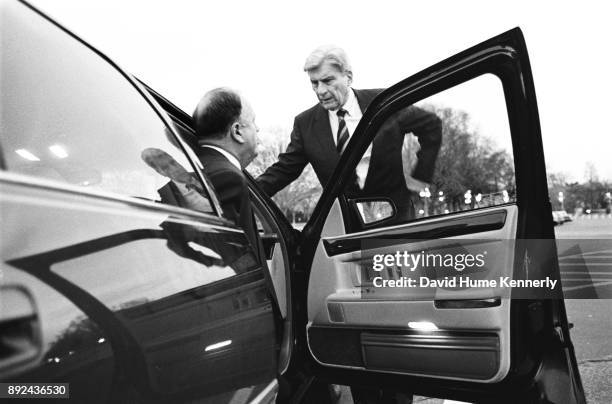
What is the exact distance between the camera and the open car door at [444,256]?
1.73 m

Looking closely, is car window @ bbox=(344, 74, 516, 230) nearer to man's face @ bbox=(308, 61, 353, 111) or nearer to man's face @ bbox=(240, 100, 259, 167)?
man's face @ bbox=(240, 100, 259, 167)

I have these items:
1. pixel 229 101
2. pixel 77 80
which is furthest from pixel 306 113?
pixel 77 80

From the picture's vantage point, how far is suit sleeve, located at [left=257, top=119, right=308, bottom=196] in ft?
13.9

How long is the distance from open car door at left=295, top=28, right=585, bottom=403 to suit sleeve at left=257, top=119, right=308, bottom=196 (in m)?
1.85

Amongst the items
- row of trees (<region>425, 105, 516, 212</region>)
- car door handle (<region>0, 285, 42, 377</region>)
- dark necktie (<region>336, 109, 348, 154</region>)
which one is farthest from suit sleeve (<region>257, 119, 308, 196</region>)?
car door handle (<region>0, 285, 42, 377</region>)

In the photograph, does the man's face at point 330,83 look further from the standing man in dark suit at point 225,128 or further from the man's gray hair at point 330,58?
the standing man in dark suit at point 225,128

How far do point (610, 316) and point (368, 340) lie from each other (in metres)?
6.39

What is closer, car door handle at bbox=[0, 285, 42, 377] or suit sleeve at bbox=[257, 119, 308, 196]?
car door handle at bbox=[0, 285, 42, 377]

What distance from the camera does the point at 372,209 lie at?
8.08 feet

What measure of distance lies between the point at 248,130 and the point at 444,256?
1010 millimetres

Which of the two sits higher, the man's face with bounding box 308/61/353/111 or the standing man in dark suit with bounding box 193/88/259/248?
the man's face with bounding box 308/61/353/111

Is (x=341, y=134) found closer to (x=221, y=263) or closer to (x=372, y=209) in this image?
(x=372, y=209)

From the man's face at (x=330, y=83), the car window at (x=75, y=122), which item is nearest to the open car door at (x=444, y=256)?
the car window at (x=75, y=122)

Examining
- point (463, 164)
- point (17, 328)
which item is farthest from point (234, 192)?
point (17, 328)
